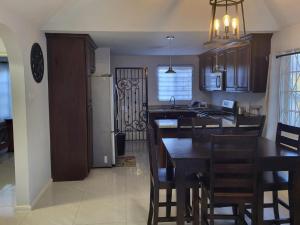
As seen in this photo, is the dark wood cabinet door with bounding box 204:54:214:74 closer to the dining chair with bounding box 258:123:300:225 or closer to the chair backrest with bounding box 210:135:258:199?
the dining chair with bounding box 258:123:300:225

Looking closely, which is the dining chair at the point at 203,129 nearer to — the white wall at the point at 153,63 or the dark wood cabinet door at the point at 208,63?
the dark wood cabinet door at the point at 208,63

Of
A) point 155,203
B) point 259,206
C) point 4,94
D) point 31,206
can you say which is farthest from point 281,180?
point 4,94

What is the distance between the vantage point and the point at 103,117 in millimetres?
5402

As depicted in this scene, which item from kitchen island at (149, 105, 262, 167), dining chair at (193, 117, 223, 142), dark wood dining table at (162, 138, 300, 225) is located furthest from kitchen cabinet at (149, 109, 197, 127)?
dark wood dining table at (162, 138, 300, 225)

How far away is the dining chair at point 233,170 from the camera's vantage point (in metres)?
2.42

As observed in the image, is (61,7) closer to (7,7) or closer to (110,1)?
(110,1)

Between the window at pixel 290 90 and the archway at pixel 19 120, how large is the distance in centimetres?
356

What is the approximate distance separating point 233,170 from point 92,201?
86.0 inches

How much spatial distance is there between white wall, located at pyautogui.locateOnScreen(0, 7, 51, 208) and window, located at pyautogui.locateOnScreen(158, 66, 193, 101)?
450cm

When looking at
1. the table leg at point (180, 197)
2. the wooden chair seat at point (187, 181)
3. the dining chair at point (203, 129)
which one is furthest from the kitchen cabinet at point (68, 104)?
the table leg at point (180, 197)

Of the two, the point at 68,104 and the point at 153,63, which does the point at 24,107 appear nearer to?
the point at 68,104

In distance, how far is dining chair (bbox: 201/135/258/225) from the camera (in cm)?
242

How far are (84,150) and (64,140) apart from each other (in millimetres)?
359

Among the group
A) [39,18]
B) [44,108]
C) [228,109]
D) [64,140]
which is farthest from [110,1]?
[228,109]
